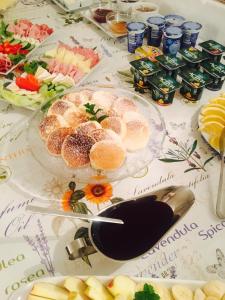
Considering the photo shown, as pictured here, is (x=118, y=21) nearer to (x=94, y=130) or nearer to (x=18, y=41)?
(x=18, y=41)

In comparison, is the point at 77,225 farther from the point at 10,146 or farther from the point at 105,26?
the point at 105,26

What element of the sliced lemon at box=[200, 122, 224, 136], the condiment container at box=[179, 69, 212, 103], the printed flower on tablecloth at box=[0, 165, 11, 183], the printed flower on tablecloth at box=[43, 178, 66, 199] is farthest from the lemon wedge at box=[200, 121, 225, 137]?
the printed flower on tablecloth at box=[0, 165, 11, 183]

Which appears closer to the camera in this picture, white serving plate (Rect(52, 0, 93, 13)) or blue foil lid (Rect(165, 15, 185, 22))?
blue foil lid (Rect(165, 15, 185, 22))

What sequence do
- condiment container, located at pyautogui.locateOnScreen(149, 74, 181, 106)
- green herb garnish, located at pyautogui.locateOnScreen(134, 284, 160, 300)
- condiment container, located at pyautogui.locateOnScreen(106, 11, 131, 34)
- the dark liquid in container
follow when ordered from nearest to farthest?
green herb garnish, located at pyautogui.locateOnScreen(134, 284, 160, 300)
the dark liquid in container
condiment container, located at pyautogui.locateOnScreen(149, 74, 181, 106)
condiment container, located at pyautogui.locateOnScreen(106, 11, 131, 34)

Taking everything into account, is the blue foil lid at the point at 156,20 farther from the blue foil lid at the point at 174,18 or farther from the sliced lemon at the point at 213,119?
the sliced lemon at the point at 213,119

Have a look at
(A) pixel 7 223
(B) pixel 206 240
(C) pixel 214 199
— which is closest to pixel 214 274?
(B) pixel 206 240

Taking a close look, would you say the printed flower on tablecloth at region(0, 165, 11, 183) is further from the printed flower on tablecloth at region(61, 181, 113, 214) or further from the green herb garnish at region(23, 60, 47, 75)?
the green herb garnish at region(23, 60, 47, 75)

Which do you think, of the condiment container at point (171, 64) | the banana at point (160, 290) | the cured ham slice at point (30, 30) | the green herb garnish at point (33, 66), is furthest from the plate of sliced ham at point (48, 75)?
the banana at point (160, 290)
